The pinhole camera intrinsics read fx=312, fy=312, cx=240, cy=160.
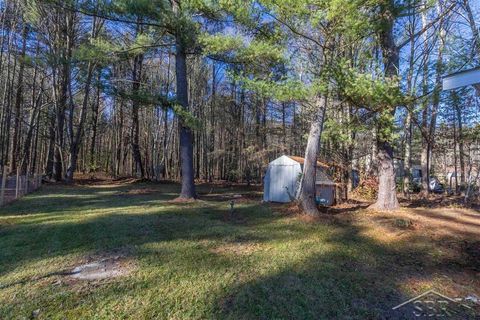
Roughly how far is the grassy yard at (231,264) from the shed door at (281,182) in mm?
3863

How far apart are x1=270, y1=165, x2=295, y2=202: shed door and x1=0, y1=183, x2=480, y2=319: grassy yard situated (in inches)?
152

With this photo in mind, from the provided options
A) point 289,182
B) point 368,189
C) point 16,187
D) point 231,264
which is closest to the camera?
point 231,264

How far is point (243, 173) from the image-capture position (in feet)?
72.9

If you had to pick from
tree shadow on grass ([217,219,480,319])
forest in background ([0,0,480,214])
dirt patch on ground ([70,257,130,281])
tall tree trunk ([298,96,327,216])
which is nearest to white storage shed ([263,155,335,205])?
forest in background ([0,0,480,214])

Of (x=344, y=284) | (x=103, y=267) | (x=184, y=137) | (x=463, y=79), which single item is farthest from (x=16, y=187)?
(x=463, y=79)

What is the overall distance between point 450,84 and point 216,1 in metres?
6.49

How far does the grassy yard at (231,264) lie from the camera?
120 inches

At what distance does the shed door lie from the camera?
11.2m

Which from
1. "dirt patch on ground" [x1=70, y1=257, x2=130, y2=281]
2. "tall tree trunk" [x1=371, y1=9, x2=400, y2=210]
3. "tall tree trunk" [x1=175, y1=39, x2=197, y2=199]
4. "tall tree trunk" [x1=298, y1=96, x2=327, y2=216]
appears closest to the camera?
"dirt patch on ground" [x1=70, y1=257, x2=130, y2=281]

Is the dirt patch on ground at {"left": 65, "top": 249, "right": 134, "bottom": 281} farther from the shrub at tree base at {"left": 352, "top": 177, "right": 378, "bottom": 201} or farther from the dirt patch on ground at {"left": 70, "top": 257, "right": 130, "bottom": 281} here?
the shrub at tree base at {"left": 352, "top": 177, "right": 378, "bottom": 201}

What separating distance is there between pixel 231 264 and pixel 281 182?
7.39 m

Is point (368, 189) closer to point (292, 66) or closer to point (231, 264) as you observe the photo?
point (292, 66)

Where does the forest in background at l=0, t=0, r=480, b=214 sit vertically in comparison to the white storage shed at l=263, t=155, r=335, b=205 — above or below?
above

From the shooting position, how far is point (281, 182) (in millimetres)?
11406
